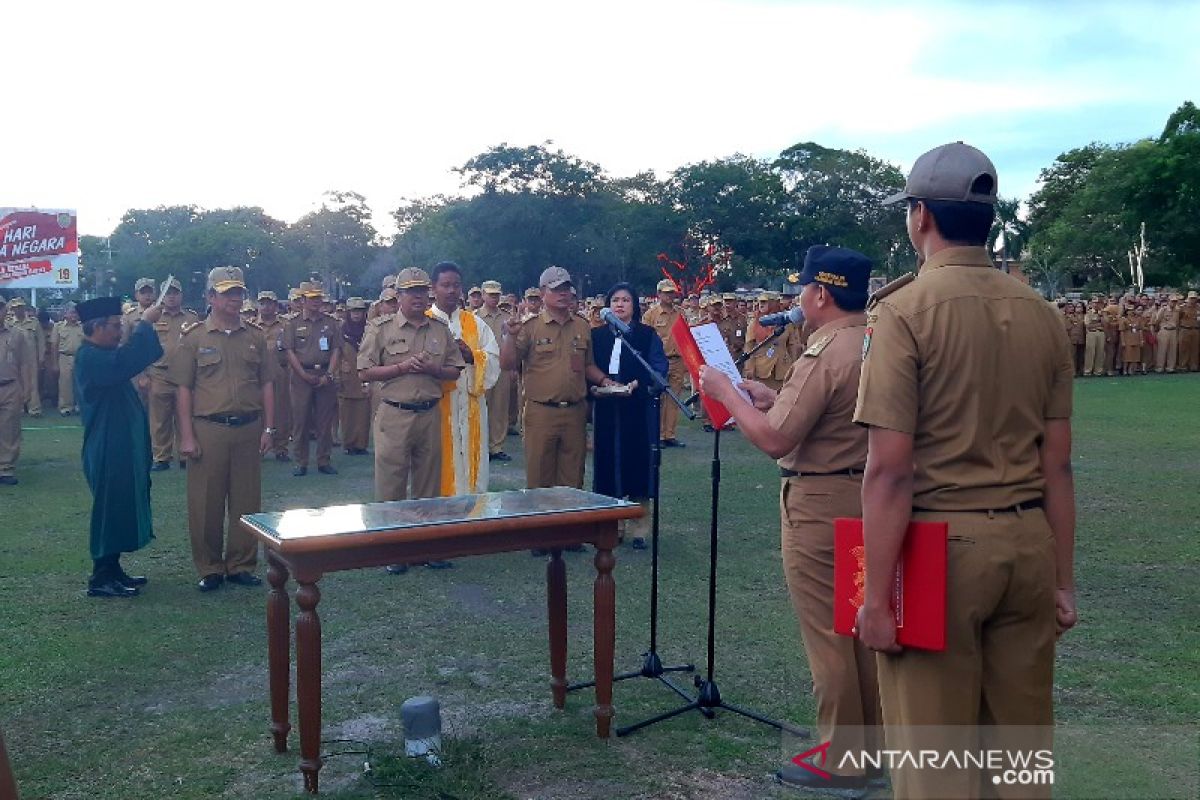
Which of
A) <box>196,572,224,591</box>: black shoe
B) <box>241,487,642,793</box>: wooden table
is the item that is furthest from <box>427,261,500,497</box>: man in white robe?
<box>241,487,642,793</box>: wooden table

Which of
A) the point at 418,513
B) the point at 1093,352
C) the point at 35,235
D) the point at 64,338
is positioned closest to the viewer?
the point at 418,513

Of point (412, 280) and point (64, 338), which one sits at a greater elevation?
point (412, 280)

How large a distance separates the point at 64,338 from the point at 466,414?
1298cm

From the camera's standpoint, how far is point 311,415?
1217 cm

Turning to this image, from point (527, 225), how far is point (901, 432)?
2111 inches

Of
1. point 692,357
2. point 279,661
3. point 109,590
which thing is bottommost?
point 109,590

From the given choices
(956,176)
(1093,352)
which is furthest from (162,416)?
Result: (1093,352)

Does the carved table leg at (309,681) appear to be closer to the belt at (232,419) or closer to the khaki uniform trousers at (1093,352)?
the belt at (232,419)

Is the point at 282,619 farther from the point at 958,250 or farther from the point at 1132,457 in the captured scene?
the point at 1132,457

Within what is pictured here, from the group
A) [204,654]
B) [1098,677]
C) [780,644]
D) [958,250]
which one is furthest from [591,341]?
[958,250]

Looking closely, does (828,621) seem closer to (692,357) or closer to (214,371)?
(692,357)

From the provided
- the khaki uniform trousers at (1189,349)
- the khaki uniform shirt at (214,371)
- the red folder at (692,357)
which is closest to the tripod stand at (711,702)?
the red folder at (692,357)

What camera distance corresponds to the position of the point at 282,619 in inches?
174

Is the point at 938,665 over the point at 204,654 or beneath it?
over
